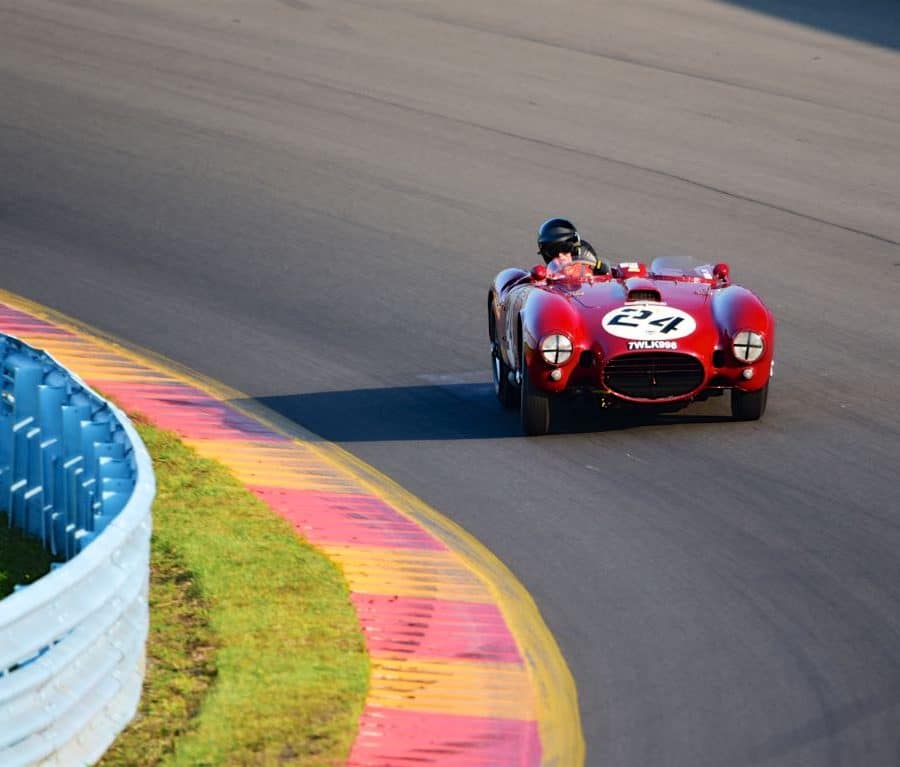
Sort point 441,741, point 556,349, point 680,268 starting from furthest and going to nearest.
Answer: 1. point 680,268
2. point 556,349
3. point 441,741

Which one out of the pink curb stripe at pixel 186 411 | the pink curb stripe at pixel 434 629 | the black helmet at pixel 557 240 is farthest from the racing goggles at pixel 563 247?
the pink curb stripe at pixel 434 629

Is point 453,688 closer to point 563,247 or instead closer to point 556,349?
point 556,349

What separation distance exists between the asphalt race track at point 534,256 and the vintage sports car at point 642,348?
287mm

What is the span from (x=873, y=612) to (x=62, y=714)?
12.2 feet

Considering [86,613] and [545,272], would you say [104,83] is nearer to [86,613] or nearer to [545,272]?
[545,272]

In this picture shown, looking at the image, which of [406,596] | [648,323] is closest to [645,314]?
[648,323]

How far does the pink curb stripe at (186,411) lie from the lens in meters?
10.6

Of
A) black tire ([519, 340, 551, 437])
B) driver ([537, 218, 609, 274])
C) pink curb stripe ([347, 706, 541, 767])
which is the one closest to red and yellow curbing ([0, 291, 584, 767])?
pink curb stripe ([347, 706, 541, 767])

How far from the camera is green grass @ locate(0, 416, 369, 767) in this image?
655 centimetres

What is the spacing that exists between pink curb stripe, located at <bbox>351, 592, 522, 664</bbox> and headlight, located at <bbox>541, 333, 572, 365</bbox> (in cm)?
253

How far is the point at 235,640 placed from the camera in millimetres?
7430

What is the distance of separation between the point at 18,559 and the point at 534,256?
7223mm

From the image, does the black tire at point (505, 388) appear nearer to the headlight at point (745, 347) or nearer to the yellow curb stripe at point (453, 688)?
the headlight at point (745, 347)

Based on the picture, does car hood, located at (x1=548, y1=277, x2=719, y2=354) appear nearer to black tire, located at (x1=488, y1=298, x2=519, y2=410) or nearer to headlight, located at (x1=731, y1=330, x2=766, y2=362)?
headlight, located at (x1=731, y1=330, x2=766, y2=362)
